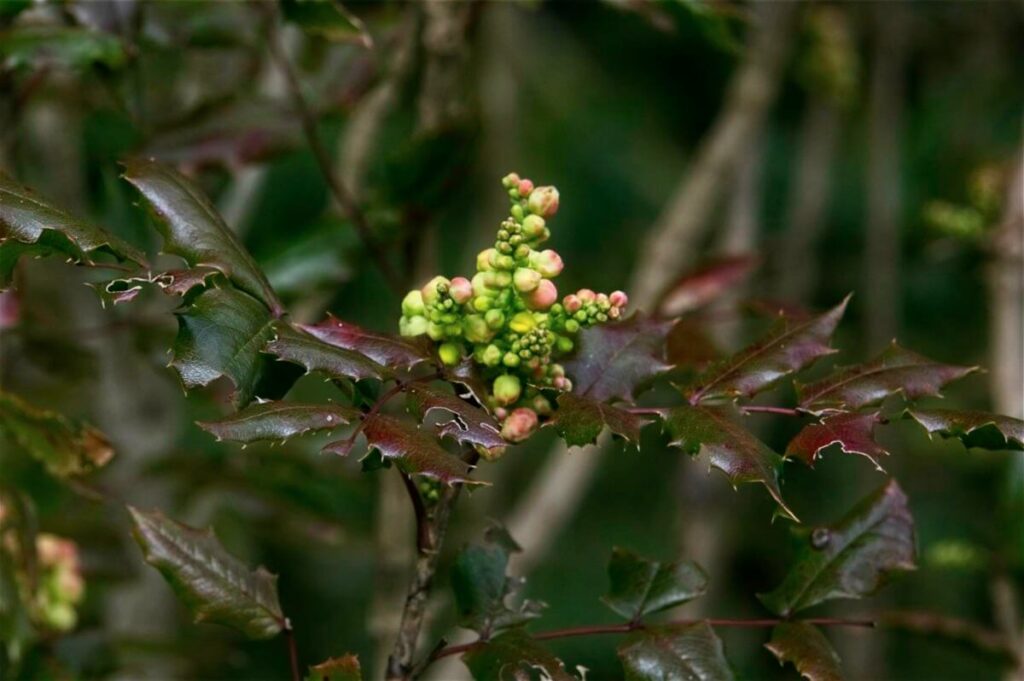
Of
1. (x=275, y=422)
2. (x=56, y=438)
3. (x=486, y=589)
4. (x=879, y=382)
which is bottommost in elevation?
(x=56, y=438)

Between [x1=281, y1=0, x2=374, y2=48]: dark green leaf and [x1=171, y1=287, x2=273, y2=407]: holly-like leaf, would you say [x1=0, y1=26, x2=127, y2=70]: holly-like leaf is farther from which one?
[x1=171, y1=287, x2=273, y2=407]: holly-like leaf

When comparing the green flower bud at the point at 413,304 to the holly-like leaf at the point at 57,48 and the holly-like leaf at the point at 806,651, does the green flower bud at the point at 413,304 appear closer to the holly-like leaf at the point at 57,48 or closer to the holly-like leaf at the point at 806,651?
the holly-like leaf at the point at 806,651

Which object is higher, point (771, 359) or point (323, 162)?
point (771, 359)

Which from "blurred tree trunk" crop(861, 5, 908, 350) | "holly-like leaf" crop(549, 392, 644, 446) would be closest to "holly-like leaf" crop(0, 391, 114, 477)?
"holly-like leaf" crop(549, 392, 644, 446)

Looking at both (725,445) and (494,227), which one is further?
(494,227)

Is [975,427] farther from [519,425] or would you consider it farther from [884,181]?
[884,181]

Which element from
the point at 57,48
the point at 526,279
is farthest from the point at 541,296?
the point at 57,48

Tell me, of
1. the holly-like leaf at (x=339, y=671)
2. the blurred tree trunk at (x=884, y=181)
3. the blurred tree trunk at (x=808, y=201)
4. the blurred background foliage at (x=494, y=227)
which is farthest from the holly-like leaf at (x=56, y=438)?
the blurred tree trunk at (x=884, y=181)
